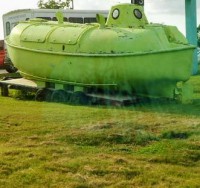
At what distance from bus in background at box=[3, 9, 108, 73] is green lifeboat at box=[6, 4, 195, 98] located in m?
7.06

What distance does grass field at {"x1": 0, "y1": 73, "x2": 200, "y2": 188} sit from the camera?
5844 mm

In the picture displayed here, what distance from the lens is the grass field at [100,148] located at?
584 centimetres

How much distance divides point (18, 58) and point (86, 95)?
3.15 meters

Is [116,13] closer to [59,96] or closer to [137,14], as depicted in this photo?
[137,14]

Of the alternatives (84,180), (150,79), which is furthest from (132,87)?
(84,180)

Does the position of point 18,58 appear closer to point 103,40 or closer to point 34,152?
point 103,40

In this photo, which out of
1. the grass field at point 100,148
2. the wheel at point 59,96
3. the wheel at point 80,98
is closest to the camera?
the grass field at point 100,148

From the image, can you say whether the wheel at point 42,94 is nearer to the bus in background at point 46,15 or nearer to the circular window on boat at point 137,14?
the circular window on boat at point 137,14

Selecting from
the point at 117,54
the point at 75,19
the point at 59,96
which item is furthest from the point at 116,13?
the point at 75,19

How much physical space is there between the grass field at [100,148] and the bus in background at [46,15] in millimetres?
10376

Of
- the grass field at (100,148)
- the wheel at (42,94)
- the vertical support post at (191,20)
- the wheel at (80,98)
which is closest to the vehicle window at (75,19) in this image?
the vertical support post at (191,20)

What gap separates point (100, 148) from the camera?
23.7 ft

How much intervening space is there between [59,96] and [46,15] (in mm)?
8363

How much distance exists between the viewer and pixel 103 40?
471 inches
